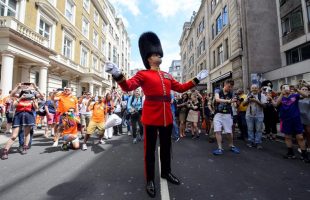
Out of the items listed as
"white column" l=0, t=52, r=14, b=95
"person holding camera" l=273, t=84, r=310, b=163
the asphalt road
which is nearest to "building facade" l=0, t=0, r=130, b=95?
"white column" l=0, t=52, r=14, b=95

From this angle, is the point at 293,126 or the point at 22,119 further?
the point at 22,119

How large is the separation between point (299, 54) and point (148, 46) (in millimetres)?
16736

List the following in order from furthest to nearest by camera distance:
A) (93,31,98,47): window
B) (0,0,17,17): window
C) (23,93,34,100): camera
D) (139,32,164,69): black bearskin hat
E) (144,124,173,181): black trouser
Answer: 1. (93,31,98,47): window
2. (0,0,17,17): window
3. (23,93,34,100): camera
4. (139,32,164,69): black bearskin hat
5. (144,124,173,181): black trouser

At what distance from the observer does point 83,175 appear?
3.64 m

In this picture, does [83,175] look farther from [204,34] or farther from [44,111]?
[204,34]

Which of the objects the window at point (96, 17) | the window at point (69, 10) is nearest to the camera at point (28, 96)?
the window at point (69, 10)

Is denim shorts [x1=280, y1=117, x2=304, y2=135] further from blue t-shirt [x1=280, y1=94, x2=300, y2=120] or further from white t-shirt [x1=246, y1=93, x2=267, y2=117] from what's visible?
white t-shirt [x1=246, y1=93, x2=267, y2=117]

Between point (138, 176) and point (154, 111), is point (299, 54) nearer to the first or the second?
point (154, 111)

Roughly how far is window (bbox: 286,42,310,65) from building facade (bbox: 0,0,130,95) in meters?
19.0

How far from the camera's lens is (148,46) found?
3.47 metres

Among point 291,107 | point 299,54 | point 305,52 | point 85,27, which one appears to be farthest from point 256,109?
point 85,27

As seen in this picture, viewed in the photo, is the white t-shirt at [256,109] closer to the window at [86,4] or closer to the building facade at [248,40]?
the building facade at [248,40]

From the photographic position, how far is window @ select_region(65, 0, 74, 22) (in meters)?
19.8

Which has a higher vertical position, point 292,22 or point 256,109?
point 292,22
